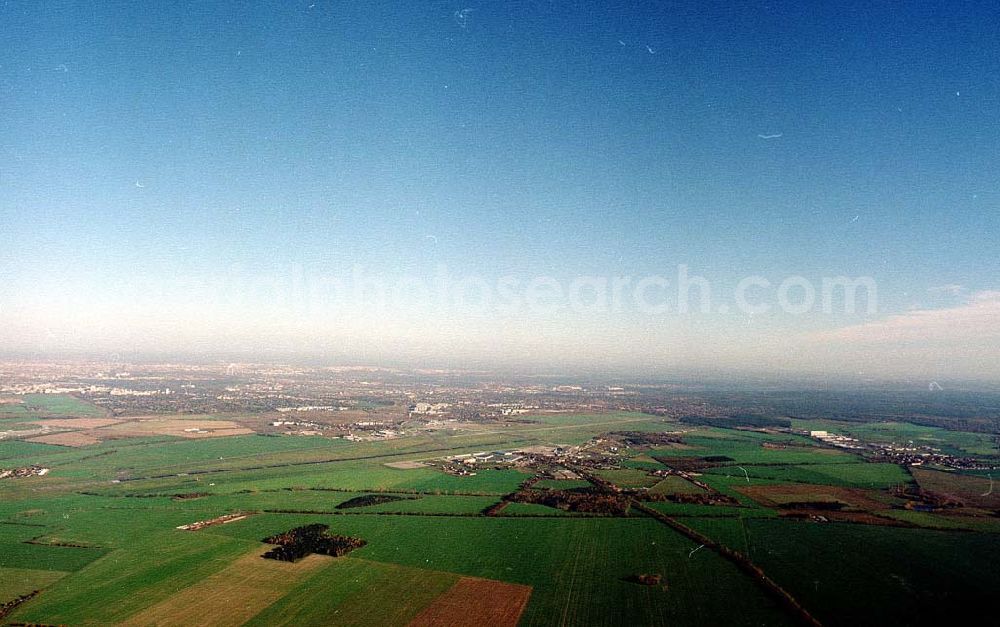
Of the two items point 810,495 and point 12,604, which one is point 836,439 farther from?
point 12,604

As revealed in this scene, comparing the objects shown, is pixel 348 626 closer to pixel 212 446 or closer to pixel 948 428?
pixel 212 446

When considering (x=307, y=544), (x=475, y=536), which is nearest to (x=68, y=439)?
(x=307, y=544)

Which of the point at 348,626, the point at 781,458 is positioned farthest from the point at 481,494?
the point at 781,458

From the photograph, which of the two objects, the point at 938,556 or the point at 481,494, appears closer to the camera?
the point at 938,556

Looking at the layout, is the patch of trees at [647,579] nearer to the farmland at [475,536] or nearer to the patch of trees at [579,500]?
the farmland at [475,536]

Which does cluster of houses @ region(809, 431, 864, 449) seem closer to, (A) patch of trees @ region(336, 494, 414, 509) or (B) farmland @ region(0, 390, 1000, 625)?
(B) farmland @ region(0, 390, 1000, 625)

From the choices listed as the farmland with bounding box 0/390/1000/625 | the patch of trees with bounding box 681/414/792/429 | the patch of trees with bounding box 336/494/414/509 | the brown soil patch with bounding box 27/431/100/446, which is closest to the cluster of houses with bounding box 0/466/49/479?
the farmland with bounding box 0/390/1000/625
